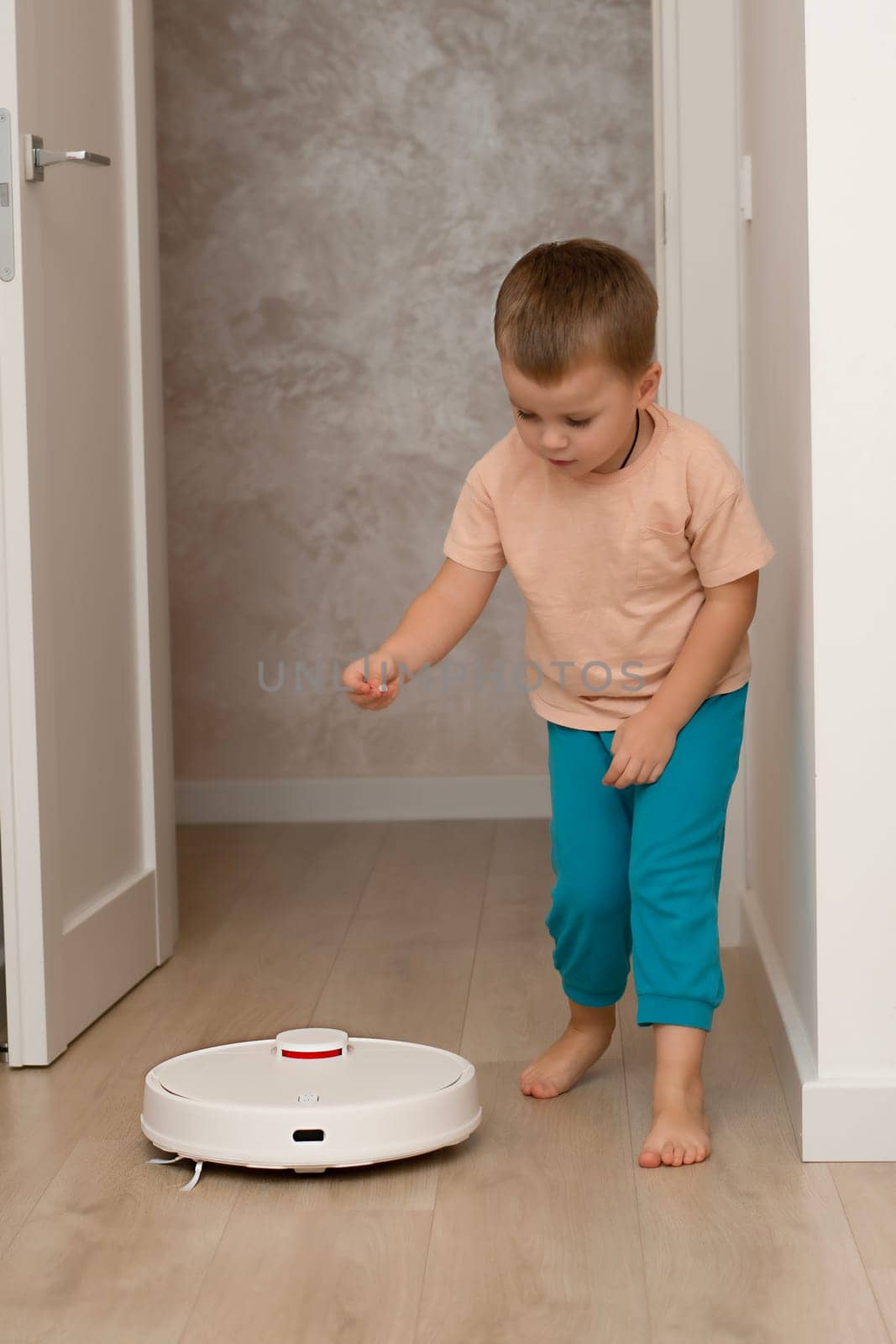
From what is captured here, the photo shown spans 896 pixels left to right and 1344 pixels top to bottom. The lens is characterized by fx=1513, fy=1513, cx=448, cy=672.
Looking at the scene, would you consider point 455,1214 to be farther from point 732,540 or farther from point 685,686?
point 732,540

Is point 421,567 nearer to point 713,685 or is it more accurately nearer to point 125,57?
point 125,57

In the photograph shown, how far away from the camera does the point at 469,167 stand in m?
3.26

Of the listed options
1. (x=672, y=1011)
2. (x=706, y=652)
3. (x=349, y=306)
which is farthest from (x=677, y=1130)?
(x=349, y=306)

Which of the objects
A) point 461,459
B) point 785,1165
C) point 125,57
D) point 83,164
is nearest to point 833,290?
point 785,1165

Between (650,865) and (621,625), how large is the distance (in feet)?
0.79

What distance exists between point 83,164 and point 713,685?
1084 mm

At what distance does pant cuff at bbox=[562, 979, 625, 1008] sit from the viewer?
162cm

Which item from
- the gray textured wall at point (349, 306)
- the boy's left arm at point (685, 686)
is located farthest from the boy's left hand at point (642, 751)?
the gray textured wall at point (349, 306)

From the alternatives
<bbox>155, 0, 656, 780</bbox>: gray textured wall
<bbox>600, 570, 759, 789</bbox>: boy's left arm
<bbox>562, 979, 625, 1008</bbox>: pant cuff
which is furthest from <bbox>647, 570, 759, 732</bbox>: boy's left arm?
<bbox>155, 0, 656, 780</bbox>: gray textured wall

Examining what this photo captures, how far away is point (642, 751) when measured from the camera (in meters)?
1.46

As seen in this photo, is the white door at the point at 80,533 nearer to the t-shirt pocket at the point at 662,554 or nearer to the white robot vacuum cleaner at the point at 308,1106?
the white robot vacuum cleaner at the point at 308,1106

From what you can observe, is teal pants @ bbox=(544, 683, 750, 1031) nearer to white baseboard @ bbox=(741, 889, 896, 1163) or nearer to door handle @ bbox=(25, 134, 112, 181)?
white baseboard @ bbox=(741, 889, 896, 1163)

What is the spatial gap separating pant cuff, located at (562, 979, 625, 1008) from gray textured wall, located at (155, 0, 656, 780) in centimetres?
174

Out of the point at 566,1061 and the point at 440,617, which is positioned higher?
the point at 440,617
